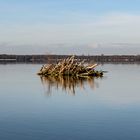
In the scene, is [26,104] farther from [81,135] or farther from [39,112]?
[81,135]

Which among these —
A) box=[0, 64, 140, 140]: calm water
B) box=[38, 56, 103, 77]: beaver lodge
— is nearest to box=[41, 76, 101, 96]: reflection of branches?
box=[0, 64, 140, 140]: calm water

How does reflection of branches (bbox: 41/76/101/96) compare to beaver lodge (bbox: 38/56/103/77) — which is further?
beaver lodge (bbox: 38/56/103/77)

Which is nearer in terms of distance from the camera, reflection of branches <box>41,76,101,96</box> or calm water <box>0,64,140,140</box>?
calm water <box>0,64,140,140</box>

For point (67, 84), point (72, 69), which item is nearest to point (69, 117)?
point (67, 84)

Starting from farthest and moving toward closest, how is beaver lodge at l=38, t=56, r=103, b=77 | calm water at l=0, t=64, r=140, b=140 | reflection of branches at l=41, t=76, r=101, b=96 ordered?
beaver lodge at l=38, t=56, r=103, b=77 < reflection of branches at l=41, t=76, r=101, b=96 < calm water at l=0, t=64, r=140, b=140

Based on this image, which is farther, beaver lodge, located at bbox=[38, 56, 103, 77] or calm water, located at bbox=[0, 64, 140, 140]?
beaver lodge, located at bbox=[38, 56, 103, 77]

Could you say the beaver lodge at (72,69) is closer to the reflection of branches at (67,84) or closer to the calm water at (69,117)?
the reflection of branches at (67,84)

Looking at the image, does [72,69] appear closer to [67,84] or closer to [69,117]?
[67,84]

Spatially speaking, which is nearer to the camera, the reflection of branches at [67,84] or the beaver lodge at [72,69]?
the reflection of branches at [67,84]

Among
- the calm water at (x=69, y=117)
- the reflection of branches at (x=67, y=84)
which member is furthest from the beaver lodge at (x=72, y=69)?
the calm water at (x=69, y=117)

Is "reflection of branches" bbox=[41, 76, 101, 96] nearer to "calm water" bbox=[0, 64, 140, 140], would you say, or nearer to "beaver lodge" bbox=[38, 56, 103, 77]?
"calm water" bbox=[0, 64, 140, 140]

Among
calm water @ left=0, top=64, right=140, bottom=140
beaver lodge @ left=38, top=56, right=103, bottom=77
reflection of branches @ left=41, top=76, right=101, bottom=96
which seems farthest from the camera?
beaver lodge @ left=38, top=56, right=103, bottom=77


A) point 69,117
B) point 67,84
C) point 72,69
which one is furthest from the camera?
point 72,69

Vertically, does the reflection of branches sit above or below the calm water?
below
